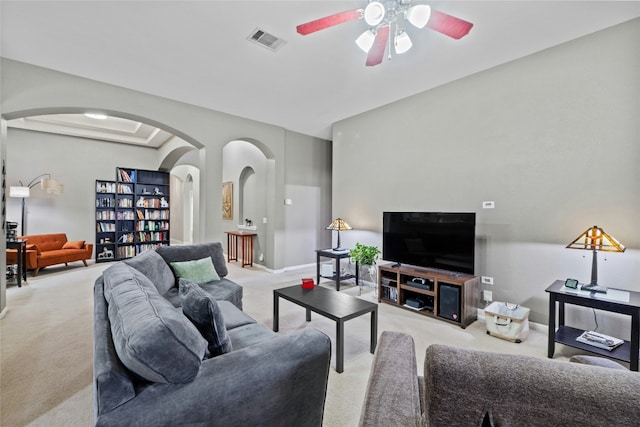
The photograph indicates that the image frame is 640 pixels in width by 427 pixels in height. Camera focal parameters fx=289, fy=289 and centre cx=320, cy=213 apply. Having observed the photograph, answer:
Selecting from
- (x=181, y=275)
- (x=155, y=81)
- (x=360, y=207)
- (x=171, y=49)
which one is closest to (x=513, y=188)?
(x=360, y=207)

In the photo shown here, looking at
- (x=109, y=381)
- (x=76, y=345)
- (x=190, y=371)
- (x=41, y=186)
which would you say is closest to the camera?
(x=109, y=381)

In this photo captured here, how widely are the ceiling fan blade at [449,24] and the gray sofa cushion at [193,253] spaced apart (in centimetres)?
316

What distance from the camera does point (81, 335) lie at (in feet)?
9.51

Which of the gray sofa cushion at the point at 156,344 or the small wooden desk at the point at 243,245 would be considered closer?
the gray sofa cushion at the point at 156,344

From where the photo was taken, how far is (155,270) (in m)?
2.72

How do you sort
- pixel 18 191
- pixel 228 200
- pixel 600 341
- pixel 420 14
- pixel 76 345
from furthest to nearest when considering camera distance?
pixel 228 200 < pixel 18 191 < pixel 76 345 < pixel 600 341 < pixel 420 14

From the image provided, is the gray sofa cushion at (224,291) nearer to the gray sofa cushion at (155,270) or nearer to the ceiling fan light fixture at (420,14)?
A: the gray sofa cushion at (155,270)

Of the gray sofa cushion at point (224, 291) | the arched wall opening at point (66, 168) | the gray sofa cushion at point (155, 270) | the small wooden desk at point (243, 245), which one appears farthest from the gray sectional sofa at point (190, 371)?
the arched wall opening at point (66, 168)

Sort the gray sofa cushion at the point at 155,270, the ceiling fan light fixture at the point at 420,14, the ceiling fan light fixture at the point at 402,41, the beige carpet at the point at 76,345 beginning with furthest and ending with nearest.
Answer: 1. the gray sofa cushion at the point at 155,270
2. the ceiling fan light fixture at the point at 402,41
3. the beige carpet at the point at 76,345
4. the ceiling fan light fixture at the point at 420,14

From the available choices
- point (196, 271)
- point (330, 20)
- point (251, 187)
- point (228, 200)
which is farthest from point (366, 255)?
point (228, 200)

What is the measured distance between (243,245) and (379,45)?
194 inches

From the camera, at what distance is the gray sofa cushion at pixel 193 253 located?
129 inches

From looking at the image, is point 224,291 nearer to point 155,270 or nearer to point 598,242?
point 155,270

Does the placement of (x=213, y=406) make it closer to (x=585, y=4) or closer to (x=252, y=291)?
(x=252, y=291)
